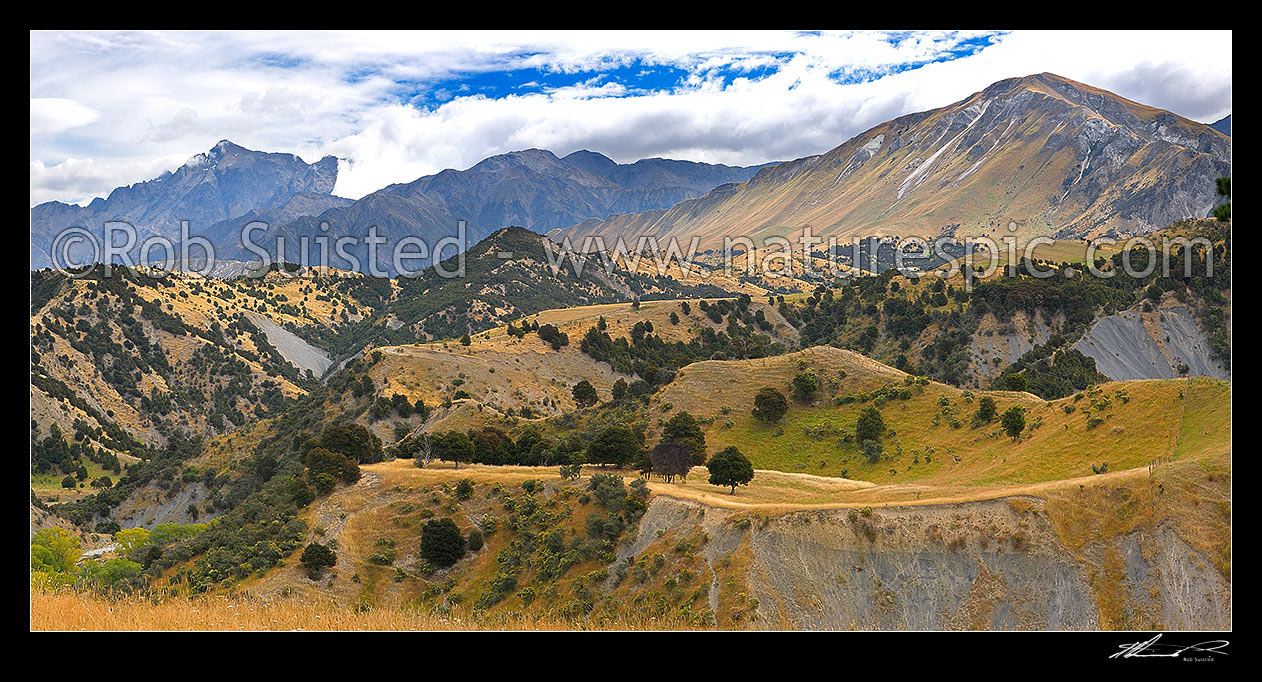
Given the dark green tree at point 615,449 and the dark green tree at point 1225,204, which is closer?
the dark green tree at point 1225,204

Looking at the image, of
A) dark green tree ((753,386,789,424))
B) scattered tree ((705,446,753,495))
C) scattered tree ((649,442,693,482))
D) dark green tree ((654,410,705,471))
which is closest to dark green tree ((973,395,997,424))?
dark green tree ((753,386,789,424))

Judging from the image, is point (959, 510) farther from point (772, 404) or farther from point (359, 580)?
point (772, 404)

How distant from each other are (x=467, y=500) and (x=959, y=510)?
2347 centimetres

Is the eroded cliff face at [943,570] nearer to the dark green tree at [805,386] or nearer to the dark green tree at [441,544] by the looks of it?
the dark green tree at [441,544]

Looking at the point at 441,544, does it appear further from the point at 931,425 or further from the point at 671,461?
the point at 931,425

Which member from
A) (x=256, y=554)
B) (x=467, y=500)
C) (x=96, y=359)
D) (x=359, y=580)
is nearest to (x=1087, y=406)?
(x=467, y=500)

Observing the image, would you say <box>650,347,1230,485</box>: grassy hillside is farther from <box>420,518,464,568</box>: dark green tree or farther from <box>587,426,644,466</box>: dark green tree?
<box>420,518,464,568</box>: dark green tree

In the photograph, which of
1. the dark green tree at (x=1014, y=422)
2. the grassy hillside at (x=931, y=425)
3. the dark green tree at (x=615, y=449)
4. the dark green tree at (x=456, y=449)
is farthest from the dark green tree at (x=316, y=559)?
the dark green tree at (x=1014, y=422)
